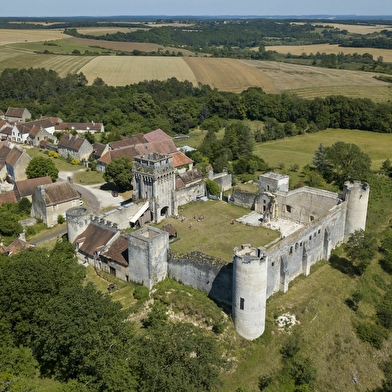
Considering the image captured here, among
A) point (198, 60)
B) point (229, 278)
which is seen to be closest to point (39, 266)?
point (229, 278)

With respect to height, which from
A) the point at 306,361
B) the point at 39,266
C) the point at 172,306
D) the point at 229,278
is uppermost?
the point at 39,266

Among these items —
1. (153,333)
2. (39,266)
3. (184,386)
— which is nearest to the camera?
→ (184,386)

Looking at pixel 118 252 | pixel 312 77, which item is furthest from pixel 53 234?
pixel 312 77

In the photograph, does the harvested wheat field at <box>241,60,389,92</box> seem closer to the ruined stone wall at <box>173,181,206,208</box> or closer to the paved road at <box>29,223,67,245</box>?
the ruined stone wall at <box>173,181,206,208</box>

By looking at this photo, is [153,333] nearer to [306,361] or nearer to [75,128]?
[306,361]

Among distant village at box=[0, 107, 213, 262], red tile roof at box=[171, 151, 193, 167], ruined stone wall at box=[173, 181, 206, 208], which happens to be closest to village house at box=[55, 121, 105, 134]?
distant village at box=[0, 107, 213, 262]

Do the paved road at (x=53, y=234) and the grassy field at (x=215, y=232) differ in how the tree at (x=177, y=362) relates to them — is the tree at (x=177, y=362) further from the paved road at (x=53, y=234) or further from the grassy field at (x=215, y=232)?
the paved road at (x=53, y=234)
